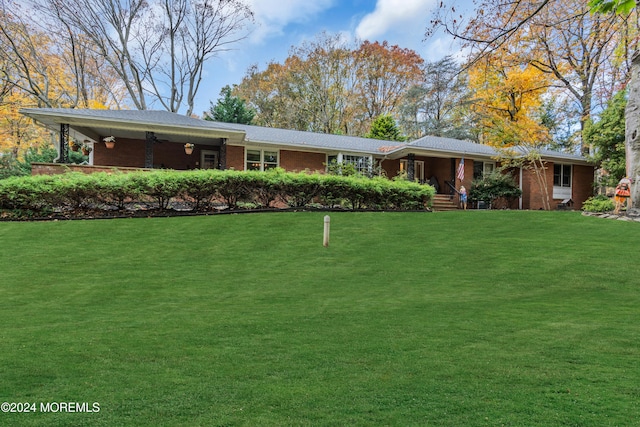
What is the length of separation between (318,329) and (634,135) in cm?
1394

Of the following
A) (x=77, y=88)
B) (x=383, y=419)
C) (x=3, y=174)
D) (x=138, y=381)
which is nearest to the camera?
(x=383, y=419)

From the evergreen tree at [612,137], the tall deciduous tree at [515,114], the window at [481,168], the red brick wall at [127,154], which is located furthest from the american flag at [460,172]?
the red brick wall at [127,154]

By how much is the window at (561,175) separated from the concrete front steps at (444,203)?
26.7ft

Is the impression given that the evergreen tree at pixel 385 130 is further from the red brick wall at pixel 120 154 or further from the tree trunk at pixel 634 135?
the tree trunk at pixel 634 135

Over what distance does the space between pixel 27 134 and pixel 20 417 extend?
38381mm

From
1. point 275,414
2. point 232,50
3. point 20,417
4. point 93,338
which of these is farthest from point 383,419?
point 232,50

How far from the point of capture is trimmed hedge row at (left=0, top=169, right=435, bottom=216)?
11395 millimetres

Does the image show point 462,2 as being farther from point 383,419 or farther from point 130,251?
point 130,251

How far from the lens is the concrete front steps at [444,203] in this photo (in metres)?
20.2

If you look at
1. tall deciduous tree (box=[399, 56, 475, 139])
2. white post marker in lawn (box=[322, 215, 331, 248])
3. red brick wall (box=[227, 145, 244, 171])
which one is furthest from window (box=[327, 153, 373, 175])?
tall deciduous tree (box=[399, 56, 475, 139])

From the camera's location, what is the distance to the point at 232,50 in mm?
28953

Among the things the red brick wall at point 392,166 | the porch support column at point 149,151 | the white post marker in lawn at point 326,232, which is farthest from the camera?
the red brick wall at point 392,166

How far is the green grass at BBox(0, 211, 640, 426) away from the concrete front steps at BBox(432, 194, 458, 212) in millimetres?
10009

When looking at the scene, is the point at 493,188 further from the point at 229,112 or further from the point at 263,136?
the point at 229,112
